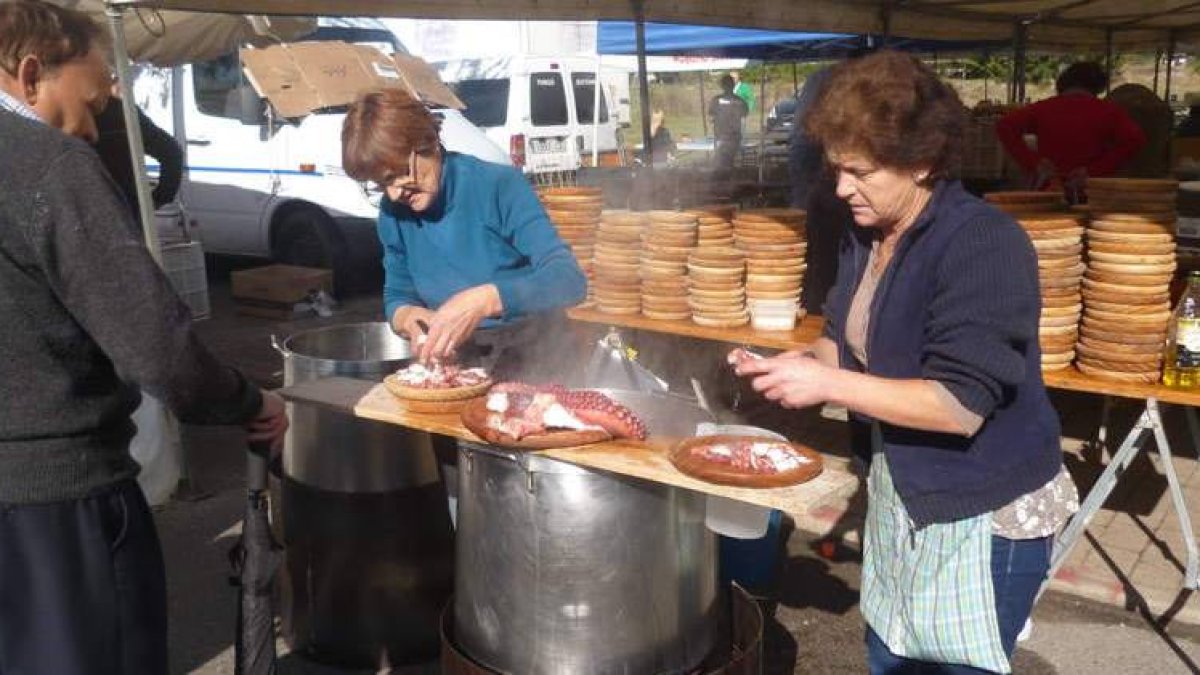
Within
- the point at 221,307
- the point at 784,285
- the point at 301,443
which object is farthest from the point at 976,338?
the point at 221,307

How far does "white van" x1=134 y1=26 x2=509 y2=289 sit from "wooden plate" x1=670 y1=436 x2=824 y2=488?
7772 mm

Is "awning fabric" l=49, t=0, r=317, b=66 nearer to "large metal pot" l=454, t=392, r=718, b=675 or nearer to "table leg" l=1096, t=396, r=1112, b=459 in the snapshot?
"table leg" l=1096, t=396, r=1112, b=459

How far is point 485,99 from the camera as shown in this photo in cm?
1326

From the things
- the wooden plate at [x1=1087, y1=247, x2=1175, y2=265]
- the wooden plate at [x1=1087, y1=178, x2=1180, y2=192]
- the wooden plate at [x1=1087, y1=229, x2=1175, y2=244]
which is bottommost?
the wooden plate at [x1=1087, y1=247, x2=1175, y2=265]

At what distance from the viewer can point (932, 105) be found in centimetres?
210

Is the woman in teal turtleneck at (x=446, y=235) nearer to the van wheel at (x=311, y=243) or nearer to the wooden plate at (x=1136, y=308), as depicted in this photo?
the wooden plate at (x=1136, y=308)

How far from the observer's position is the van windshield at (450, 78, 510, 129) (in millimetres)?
13055

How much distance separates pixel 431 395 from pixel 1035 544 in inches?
64.7

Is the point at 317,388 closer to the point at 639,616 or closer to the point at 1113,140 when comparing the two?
the point at 639,616

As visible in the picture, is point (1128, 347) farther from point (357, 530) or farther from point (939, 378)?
point (357, 530)

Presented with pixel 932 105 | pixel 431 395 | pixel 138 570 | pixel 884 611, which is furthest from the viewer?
pixel 431 395

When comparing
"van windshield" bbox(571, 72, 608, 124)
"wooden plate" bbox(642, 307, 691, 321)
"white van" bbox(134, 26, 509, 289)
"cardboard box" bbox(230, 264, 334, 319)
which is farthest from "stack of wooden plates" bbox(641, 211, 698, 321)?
"van windshield" bbox(571, 72, 608, 124)

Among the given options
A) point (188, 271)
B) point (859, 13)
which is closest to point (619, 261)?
point (859, 13)

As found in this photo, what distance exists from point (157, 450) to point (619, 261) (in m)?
2.58
